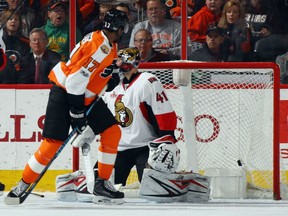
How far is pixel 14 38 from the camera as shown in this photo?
7.98 metres

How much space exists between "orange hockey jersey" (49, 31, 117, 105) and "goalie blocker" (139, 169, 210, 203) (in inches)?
28.1

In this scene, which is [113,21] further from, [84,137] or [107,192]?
[107,192]

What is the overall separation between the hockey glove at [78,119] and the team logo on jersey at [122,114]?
682 millimetres

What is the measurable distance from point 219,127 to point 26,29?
164 centimetres

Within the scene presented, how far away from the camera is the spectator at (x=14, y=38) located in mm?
7957

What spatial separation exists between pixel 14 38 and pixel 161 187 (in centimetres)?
200

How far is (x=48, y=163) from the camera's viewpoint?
6242 mm

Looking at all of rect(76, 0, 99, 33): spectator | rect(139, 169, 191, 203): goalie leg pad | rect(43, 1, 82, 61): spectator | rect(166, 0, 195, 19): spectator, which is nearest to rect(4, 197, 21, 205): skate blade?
rect(139, 169, 191, 203): goalie leg pad

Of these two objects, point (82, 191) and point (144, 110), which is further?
point (144, 110)

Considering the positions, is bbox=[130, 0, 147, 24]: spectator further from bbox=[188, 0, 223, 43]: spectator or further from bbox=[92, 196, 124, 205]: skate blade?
bbox=[92, 196, 124, 205]: skate blade

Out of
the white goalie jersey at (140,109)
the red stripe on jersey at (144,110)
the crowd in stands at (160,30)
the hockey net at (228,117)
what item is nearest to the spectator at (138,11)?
the crowd in stands at (160,30)

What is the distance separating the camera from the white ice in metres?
5.78

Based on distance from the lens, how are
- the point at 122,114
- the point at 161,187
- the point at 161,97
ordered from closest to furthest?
1. the point at 161,187
2. the point at 161,97
3. the point at 122,114

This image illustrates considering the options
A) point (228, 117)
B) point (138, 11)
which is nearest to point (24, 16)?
point (138, 11)
